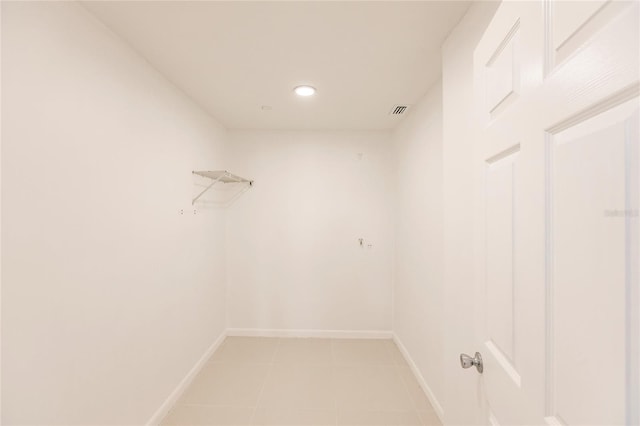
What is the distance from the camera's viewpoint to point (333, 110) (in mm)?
2662

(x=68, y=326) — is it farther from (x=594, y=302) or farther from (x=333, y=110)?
(x=333, y=110)

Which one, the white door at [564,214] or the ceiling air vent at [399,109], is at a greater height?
the ceiling air vent at [399,109]

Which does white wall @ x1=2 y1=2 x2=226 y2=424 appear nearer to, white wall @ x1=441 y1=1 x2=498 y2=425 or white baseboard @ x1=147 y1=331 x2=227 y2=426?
white baseboard @ x1=147 y1=331 x2=227 y2=426

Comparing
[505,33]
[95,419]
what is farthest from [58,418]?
[505,33]

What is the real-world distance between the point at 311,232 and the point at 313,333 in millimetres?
1213

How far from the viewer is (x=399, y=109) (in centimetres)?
262

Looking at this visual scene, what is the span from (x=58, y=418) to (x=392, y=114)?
3.07m

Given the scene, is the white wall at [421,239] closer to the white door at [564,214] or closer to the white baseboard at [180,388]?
the white door at [564,214]

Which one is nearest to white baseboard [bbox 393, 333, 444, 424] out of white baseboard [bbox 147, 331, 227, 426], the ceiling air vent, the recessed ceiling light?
white baseboard [bbox 147, 331, 227, 426]

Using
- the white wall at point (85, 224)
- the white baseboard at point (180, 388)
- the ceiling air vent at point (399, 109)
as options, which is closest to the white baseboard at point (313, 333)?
the white baseboard at point (180, 388)

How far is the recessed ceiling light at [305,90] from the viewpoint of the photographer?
2186mm

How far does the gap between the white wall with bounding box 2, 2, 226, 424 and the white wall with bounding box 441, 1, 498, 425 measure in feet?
5.95

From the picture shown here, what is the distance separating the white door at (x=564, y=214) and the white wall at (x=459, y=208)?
52 cm

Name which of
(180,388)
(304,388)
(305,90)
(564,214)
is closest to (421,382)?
(304,388)
